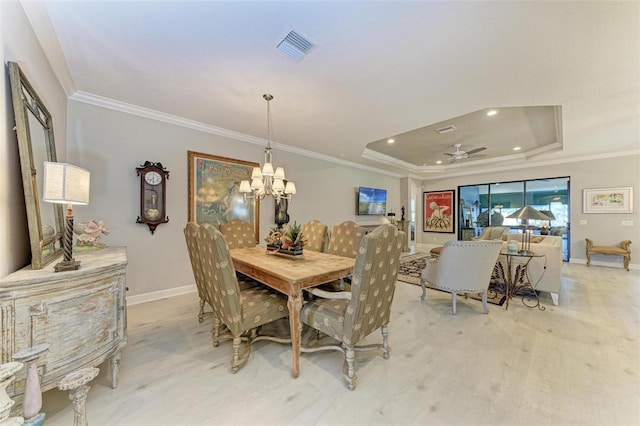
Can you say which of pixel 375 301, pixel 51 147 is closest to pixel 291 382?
pixel 375 301

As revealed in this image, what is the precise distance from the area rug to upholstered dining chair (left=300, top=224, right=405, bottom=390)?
2210mm

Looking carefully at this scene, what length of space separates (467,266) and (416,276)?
1.83 metres

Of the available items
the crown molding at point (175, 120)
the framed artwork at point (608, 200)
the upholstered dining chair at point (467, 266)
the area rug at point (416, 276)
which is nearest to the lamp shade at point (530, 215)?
the upholstered dining chair at point (467, 266)

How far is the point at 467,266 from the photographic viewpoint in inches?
115

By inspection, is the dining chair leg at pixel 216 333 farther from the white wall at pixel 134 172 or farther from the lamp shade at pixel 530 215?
the lamp shade at pixel 530 215

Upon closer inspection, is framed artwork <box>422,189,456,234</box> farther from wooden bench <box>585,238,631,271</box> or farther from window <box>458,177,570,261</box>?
wooden bench <box>585,238,631,271</box>

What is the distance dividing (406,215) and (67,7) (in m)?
7.90

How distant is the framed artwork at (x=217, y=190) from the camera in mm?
3617

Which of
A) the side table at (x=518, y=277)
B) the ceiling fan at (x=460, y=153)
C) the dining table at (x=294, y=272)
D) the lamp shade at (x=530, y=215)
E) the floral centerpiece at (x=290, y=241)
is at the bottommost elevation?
the side table at (x=518, y=277)

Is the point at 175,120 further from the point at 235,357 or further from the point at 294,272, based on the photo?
the point at 235,357

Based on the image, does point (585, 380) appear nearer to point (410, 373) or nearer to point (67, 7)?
point (410, 373)

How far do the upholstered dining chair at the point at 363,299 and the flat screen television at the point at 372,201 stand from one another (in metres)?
4.53

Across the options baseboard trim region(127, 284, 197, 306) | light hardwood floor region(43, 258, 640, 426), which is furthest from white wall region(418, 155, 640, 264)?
baseboard trim region(127, 284, 197, 306)

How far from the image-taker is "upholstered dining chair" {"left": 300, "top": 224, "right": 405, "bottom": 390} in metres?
1.60
